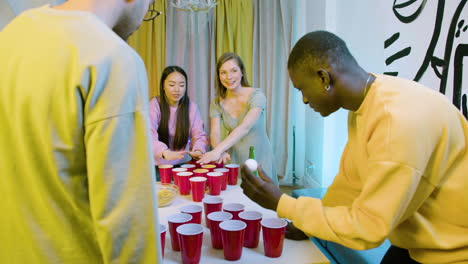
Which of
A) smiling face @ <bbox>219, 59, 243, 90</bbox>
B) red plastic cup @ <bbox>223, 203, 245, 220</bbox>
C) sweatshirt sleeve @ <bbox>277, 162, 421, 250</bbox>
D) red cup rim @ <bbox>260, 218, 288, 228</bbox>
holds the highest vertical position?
smiling face @ <bbox>219, 59, 243, 90</bbox>

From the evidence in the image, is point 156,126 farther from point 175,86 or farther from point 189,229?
point 189,229

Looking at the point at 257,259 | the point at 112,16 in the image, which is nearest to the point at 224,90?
the point at 257,259

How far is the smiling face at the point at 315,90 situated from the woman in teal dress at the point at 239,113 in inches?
53.6

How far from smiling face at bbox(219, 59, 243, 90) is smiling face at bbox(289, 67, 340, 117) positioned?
151cm

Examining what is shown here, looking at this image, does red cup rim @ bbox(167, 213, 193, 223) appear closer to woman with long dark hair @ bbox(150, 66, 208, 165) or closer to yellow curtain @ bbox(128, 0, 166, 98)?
woman with long dark hair @ bbox(150, 66, 208, 165)

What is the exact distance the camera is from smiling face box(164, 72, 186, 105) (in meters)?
2.45

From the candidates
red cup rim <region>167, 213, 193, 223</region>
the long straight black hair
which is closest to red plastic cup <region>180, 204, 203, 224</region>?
red cup rim <region>167, 213, 193, 223</region>

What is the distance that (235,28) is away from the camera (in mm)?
4348

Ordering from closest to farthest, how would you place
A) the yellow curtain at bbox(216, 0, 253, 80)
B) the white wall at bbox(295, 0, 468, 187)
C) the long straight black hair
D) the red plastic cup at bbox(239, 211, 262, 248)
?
the red plastic cup at bbox(239, 211, 262, 248) < the white wall at bbox(295, 0, 468, 187) < the long straight black hair < the yellow curtain at bbox(216, 0, 253, 80)

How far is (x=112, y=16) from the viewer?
0.59 m

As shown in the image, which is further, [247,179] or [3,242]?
[247,179]

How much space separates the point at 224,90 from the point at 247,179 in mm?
1696

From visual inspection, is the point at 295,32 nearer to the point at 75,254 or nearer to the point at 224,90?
the point at 224,90

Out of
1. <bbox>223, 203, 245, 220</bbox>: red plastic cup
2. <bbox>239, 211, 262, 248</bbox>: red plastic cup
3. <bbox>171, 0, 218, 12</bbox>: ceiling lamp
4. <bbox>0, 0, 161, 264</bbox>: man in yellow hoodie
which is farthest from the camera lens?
<bbox>171, 0, 218, 12</bbox>: ceiling lamp
